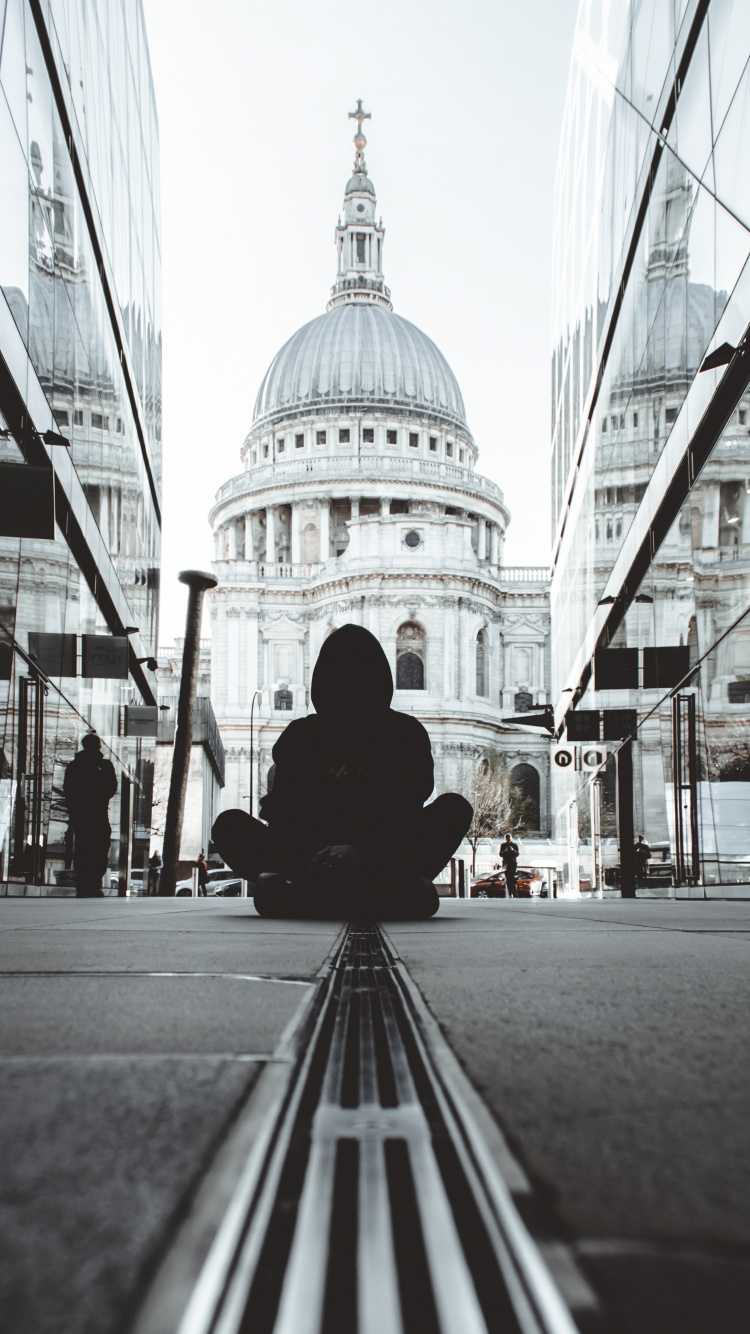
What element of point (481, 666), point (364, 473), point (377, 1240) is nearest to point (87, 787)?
point (377, 1240)

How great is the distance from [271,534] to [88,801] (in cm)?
7312

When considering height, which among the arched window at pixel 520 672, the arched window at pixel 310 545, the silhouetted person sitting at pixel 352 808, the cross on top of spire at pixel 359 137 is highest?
the cross on top of spire at pixel 359 137

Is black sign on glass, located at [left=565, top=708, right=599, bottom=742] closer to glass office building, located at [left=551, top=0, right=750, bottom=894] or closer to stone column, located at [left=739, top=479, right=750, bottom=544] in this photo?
glass office building, located at [left=551, top=0, right=750, bottom=894]

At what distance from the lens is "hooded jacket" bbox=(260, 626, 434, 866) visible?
6203mm

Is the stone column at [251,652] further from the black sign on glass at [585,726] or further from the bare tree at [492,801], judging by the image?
the black sign on glass at [585,726]

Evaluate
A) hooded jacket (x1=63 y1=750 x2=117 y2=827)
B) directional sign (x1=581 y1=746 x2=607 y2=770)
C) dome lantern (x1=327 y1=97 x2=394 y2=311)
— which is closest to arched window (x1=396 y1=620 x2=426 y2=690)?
dome lantern (x1=327 y1=97 x2=394 y2=311)

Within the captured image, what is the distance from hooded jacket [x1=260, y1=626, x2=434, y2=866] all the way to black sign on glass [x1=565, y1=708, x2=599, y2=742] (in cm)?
1303

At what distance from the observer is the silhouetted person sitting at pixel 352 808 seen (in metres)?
6.16

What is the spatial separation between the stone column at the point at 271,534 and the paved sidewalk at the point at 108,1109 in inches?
3200

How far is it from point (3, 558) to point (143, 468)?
13644 millimetres

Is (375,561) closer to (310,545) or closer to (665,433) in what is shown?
(310,545)

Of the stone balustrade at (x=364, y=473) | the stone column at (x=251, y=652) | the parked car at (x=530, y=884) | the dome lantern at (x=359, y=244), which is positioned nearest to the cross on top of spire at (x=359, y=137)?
the dome lantern at (x=359, y=244)

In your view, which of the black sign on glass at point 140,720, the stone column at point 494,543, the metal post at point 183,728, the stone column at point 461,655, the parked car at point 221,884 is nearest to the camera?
the metal post at point 183,728

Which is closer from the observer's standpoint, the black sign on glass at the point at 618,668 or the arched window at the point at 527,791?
the black sign on glass at the point at 618,668
